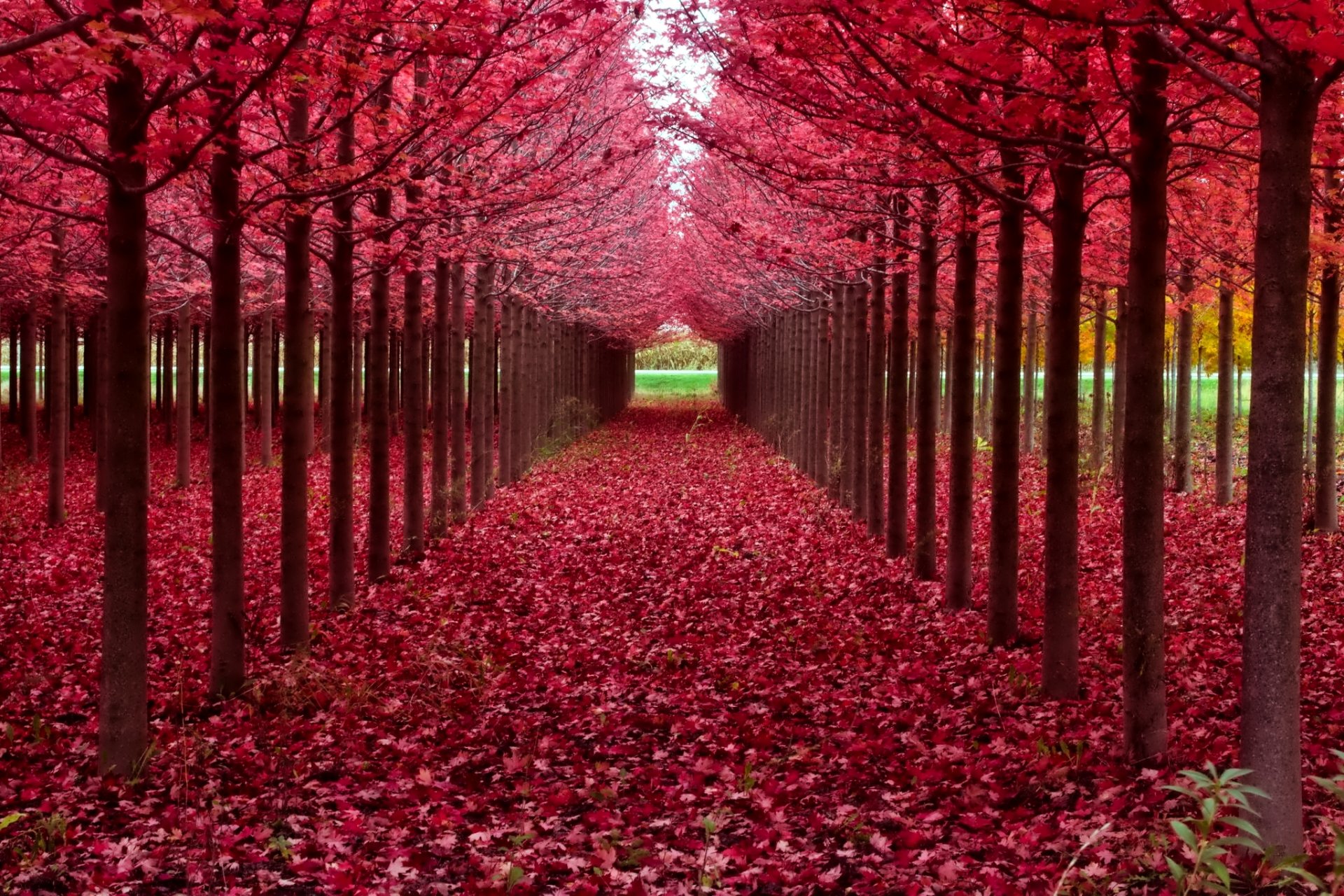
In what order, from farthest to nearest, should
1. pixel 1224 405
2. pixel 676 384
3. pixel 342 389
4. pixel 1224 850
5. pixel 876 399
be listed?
1. pixel 676 384
2. pixel 1224 405
3. pixel 876 399
4. pixel 342 389
5. pixel 1224 850

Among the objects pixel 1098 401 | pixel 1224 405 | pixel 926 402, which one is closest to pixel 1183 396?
pixel 1224 405

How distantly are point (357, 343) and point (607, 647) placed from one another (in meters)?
27.2

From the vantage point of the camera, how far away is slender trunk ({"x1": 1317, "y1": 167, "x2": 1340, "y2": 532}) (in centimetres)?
1146

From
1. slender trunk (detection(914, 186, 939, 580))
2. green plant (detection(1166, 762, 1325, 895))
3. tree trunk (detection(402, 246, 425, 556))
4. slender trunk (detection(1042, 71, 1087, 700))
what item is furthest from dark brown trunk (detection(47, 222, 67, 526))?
green plant (detection(1166, 762, 1325, 895))

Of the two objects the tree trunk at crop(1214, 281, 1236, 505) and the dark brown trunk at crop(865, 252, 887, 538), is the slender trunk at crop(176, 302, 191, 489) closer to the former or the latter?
the dark brown trunk at crop(865, 252, 887, 538)

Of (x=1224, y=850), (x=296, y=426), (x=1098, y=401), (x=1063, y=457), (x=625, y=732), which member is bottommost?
(x=625, y=732)

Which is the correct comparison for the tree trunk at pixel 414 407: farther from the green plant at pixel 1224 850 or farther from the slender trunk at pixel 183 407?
the green plant at pixel 1224 850

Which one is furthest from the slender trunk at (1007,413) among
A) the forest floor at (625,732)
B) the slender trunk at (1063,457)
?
the slender trunk at (1063,457)

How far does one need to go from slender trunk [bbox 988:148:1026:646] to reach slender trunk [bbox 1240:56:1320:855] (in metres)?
3.51

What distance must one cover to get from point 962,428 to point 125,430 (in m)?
6.75

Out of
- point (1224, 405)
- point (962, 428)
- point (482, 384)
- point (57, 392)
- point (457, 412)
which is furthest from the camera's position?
point (482, 384)

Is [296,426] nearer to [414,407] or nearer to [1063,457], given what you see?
[414,407]

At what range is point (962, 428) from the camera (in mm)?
9203

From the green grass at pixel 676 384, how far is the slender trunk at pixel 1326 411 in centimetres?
6468
